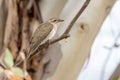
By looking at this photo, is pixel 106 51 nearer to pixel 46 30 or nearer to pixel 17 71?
pixel 46 30

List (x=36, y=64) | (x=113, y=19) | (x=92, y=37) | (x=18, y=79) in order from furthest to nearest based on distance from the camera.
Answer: (x=113, y=19)
(x=36, y=64)
(x=92, y=37)
(x=18, y=79)

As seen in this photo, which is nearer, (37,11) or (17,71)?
(17,71)

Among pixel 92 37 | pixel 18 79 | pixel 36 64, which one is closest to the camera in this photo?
pixel 18 79

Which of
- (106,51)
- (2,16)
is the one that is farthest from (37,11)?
(106,51)

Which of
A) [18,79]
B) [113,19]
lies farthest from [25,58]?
[113,19]

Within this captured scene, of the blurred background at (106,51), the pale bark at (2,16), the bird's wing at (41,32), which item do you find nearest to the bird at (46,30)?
the bird's wing at (41,32)

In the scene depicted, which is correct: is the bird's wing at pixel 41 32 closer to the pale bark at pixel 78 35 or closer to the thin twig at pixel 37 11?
the pale bark at pixel 78 35

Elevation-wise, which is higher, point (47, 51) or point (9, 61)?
point (9, 61)

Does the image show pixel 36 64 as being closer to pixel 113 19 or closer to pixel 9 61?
pixel 113 19
